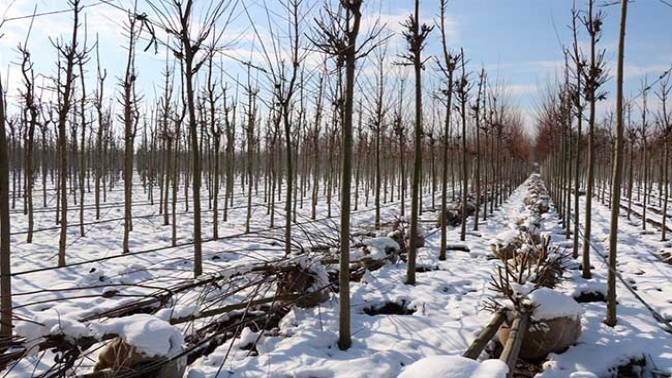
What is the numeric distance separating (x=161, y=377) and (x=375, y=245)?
177 inches

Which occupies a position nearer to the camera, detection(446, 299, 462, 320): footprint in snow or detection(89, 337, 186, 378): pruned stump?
detection(89, 337, 186, 378): pruned stump

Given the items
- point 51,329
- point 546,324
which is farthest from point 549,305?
point 51,329

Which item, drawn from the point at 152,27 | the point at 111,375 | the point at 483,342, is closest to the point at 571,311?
the point at 483,342

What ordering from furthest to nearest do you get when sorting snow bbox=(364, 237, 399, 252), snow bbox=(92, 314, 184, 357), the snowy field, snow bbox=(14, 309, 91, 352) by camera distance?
snow bbox=(364, 237, 399, 252), the snowy field, snow bbox=(92, 314, 184, 357), snow bbox=(14, 309, 91, 352)

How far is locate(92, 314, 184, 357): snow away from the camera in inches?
119

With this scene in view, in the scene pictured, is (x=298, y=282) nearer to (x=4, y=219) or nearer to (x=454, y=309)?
(x=454, y=309)

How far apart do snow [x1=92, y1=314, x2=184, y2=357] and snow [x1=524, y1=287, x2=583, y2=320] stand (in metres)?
3.21

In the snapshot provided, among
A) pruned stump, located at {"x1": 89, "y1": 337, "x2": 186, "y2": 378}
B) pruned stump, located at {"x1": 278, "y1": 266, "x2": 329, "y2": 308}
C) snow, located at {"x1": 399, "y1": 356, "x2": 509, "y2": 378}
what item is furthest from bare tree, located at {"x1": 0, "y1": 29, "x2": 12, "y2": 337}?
snow, located at {"x1": 399, "y1": 356, "x2": 509, "y2": 378}

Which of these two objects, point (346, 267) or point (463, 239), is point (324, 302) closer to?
point (346, 267)

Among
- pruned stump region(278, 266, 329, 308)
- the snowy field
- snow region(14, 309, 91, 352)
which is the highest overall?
snow region(14, 309, 91, 352)

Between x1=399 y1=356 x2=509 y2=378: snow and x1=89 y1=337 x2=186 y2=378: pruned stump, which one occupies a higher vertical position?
x1=399 y1=356 x2=509 y2=378: snow

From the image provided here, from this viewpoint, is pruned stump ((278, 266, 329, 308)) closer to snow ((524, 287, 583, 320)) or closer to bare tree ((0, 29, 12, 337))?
snow ((524, 287, 583, 320))

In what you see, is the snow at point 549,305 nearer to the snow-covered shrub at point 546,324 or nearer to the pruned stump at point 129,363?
the snow-covered shrub at point 546,324

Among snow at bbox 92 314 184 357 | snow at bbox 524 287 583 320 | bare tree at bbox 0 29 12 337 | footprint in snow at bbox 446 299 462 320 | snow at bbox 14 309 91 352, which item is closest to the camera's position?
snow at bbox 14 309 91 352
